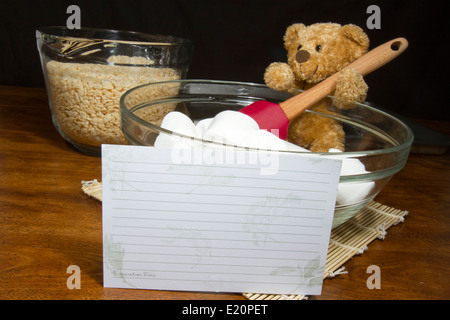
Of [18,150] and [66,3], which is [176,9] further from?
[18,150]

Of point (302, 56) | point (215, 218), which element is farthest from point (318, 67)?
point (215, 218)

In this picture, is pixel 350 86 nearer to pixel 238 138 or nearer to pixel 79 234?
pixel 238 138

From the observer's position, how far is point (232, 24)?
124 cm

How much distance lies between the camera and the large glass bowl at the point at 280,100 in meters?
0.47

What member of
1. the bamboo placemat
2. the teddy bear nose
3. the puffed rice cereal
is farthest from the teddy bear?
the puffed rice cereal

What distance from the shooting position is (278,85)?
2.25 feet

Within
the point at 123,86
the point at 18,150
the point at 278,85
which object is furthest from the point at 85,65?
the point at 278,85

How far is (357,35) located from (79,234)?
500 mm

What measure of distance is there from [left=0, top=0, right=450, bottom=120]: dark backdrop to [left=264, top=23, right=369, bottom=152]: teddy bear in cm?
55

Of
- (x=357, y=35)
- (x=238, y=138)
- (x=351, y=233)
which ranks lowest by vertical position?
(x=351, y=233)

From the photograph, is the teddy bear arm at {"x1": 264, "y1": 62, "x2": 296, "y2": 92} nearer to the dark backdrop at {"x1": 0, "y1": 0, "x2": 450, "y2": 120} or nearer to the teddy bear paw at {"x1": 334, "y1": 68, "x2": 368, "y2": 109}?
the teddy bear paw at {"x1": 334, "y1": 68, "x2": 368, "y2": 109}

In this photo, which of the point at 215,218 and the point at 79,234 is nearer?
the point at 215,218

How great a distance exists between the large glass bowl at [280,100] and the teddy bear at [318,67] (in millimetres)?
24

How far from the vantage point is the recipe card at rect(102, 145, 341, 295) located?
1.36 feet
